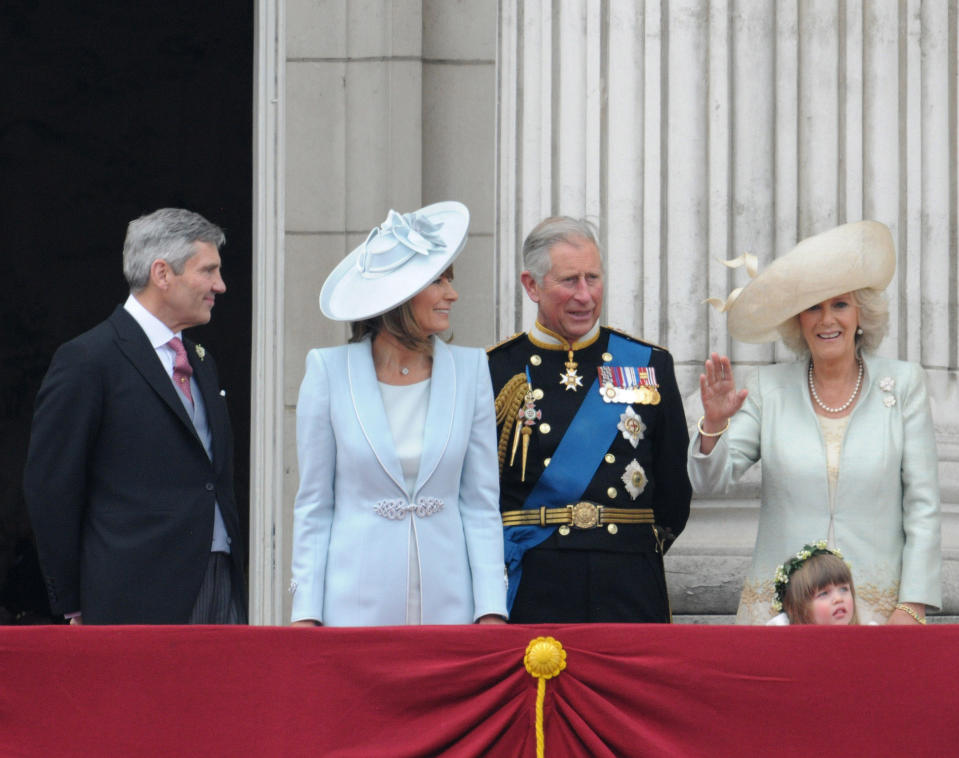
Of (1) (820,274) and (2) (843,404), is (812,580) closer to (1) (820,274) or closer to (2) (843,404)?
(2) (843,404)

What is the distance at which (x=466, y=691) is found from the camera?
383 cm

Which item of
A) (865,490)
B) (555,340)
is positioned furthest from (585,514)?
(865,490)

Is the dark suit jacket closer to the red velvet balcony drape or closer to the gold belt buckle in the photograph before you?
the red velvet balcony drape

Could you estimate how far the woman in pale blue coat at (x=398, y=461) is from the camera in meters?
Result: 4.22

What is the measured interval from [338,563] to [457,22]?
2553mm

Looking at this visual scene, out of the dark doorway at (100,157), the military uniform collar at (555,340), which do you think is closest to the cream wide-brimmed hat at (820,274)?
the military uniform collar at (555,340)

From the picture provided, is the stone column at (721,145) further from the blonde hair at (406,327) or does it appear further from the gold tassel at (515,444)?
the blonde hair at (406,327)

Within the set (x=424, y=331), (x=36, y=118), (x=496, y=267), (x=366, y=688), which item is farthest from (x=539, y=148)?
(x=36, y=118)

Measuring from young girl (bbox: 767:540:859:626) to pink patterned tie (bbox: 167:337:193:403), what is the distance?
1.56 metres

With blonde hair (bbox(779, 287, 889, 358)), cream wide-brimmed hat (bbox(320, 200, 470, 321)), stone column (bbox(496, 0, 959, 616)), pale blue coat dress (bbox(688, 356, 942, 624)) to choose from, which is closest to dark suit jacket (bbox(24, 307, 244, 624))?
cream wide-brimmed hat (bbox(320, 200, 470, 321))

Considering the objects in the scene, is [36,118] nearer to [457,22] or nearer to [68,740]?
[457,22]

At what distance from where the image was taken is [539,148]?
20.0 feet

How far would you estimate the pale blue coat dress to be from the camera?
455 centimetres

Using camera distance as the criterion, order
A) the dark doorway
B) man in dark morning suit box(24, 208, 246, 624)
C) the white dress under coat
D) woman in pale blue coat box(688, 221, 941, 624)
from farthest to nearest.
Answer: the dark doorway
woman in pale blue coat box(688, 221, 941, 624)
man in dark morning suit box(24, 208, 246, 624)
the white dress under coat
